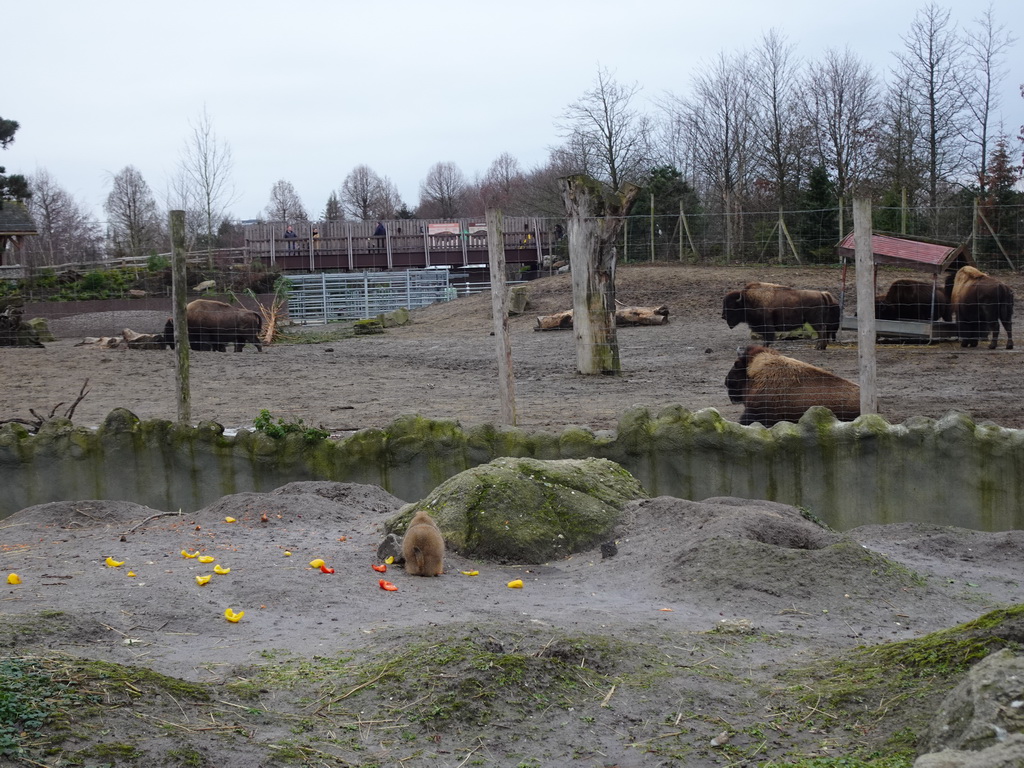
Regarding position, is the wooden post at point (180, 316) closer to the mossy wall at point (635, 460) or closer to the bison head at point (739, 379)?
the mossy wall at point (635, 460)

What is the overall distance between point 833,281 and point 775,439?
1825 centimetres

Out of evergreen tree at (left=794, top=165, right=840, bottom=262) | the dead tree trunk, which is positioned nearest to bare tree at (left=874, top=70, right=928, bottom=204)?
evergreen tree at (left=794, top=165, right=840, bottom=262)

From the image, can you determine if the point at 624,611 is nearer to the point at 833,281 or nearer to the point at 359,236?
the point at 833,281

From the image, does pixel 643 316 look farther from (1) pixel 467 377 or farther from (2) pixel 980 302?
(1) pixel 467 377

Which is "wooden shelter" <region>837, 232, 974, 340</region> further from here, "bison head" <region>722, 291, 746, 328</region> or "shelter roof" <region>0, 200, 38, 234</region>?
"shelter roof" <region>0, 200, 38, 234</region>

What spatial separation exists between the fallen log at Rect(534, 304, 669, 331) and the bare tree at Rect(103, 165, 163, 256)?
101 ft

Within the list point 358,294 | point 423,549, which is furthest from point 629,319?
point 423,549

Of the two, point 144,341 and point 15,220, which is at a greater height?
point 15,220

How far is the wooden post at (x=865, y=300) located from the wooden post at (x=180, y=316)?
5.67m

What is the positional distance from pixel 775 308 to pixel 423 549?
1412 centimetres

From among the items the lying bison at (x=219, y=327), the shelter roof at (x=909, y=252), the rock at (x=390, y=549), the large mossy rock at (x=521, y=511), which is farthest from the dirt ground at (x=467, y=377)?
the rock at (x=390, y=549)

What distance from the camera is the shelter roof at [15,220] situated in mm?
34406

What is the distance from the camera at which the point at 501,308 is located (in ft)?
26.8

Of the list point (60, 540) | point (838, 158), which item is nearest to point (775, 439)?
point (60, 540)
